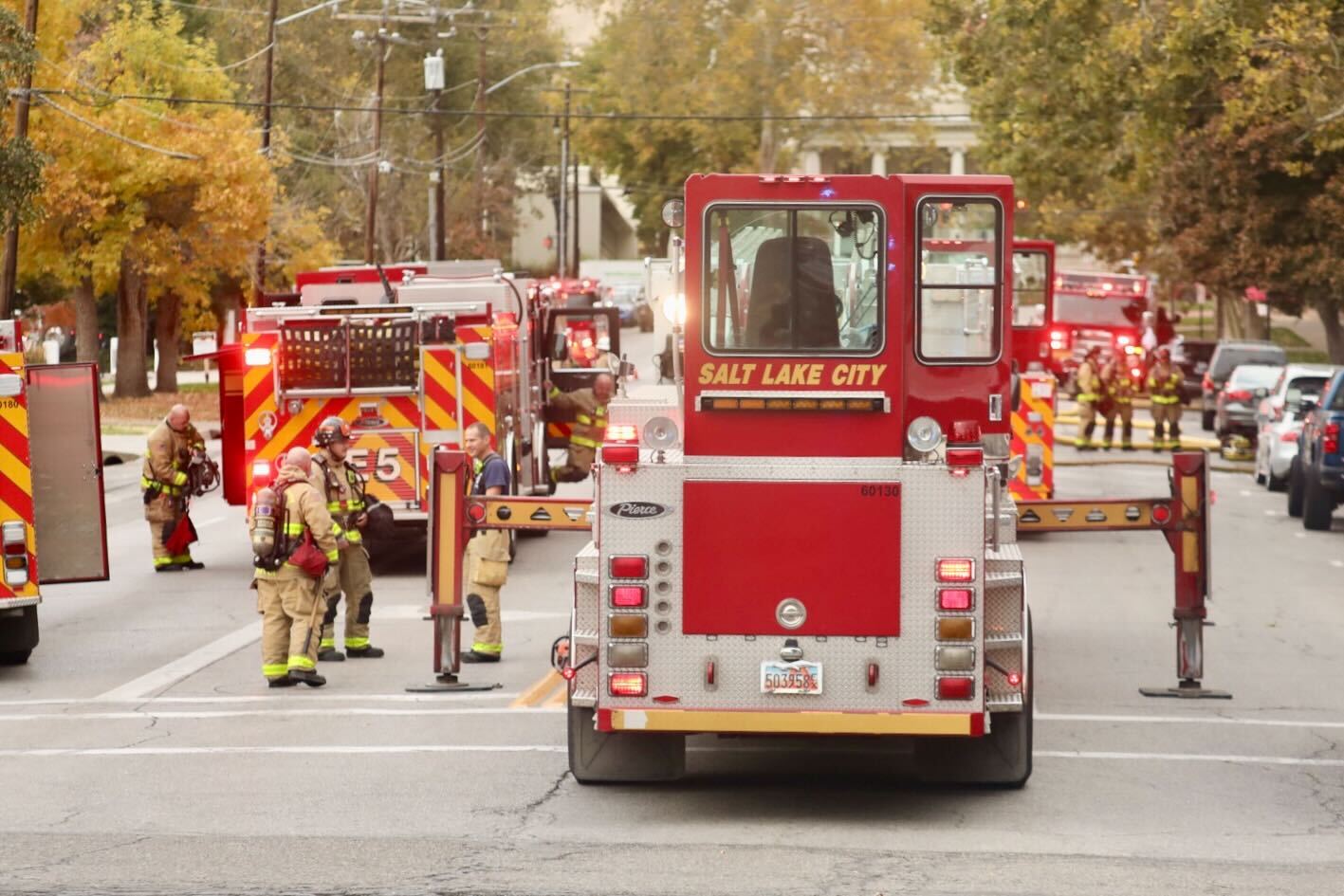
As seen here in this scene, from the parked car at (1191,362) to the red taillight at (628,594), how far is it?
42709 mm

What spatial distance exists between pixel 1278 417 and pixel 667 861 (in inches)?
928

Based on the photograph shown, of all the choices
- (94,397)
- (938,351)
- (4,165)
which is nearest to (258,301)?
(4,165)

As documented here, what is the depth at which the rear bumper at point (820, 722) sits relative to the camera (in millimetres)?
10172

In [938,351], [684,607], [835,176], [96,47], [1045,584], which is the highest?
[96,47]

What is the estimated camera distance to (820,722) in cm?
1019

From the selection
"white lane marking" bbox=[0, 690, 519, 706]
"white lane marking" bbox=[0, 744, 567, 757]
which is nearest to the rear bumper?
"white lane marking" bbox=[0, 744, 567, 757]

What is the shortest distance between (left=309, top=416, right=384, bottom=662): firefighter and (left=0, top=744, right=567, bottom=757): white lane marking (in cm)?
291

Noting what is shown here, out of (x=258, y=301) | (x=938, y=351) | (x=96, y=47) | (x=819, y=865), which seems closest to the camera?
(x=819, y=865)

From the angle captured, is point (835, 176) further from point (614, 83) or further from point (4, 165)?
point (614, 83)

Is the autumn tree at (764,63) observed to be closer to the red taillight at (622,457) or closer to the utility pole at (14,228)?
the utility pole at (14,228)

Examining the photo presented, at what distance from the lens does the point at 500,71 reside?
78.8m

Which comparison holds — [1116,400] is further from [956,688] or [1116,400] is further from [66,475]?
[956,688]

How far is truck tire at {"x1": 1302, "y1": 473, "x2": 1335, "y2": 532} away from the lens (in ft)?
84.5

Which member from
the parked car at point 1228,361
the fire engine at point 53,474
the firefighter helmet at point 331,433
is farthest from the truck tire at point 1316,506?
the parked car at point 1228,361
